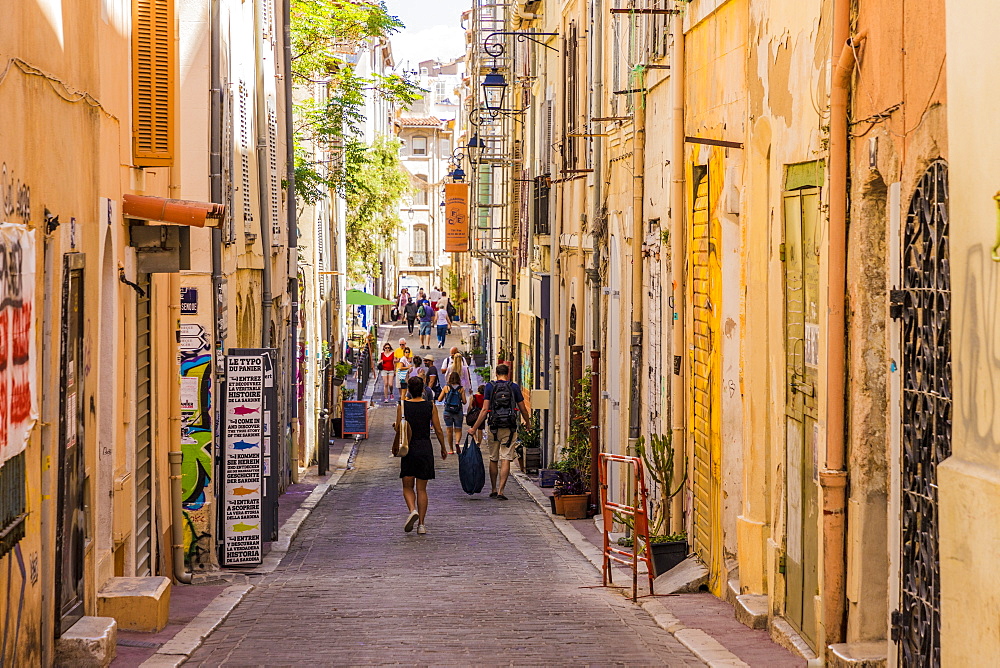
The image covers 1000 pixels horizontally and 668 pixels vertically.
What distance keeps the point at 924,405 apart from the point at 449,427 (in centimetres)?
1823

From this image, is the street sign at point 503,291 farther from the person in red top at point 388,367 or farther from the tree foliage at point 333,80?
the tree foliage at point 333,80

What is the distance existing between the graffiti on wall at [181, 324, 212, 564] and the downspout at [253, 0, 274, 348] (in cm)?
480

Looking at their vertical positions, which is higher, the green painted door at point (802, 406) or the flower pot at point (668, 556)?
the green painted door at point (802, 406)

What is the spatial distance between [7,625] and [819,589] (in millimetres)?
4433

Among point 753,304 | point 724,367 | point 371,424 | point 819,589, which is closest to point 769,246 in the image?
point 753,304

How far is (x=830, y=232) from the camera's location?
7648 mm

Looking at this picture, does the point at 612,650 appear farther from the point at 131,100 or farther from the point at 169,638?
the point at 131,100

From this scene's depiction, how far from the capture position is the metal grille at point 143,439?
10.5m

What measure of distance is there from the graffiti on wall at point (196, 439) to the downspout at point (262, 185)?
15.8 ft

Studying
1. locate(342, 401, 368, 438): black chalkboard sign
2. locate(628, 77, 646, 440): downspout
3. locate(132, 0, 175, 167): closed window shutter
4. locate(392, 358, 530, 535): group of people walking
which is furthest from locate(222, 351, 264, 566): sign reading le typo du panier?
locate(342, 401, 368, 438): black chalkboard sign

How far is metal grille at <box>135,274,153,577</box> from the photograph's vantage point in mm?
10461

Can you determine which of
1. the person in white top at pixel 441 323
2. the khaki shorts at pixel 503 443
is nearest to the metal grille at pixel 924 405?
the khaki shorts at pixel 503 443

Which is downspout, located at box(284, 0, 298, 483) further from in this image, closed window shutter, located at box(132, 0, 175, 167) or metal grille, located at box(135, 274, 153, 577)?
metal grille, located at box(135, 274, 153, 577)

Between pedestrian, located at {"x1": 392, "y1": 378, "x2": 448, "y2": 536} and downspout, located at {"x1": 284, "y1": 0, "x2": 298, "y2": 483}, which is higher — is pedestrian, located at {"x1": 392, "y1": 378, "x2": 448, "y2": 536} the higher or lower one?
the lower one
